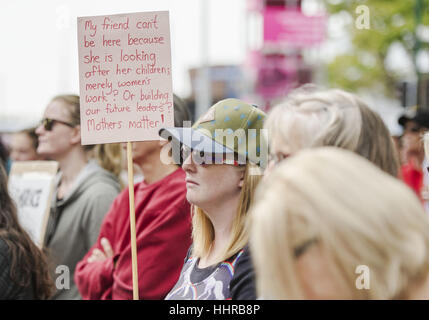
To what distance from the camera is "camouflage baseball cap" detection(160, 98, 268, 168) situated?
7.80 ft

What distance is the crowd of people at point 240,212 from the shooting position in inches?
47.6

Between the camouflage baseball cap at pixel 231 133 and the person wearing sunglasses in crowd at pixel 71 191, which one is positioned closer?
the camouflage baseball cap at pixel 231 133

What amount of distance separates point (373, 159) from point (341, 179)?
2.27 ft

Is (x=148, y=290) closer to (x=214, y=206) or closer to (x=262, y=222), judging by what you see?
(x=214, y=206)

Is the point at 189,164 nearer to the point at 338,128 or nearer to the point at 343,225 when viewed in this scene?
the point at 338,128

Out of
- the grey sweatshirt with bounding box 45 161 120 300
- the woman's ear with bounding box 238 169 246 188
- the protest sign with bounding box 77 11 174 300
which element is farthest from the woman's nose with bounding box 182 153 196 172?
the grey sweatshirt with bounding box 45 161 120 300

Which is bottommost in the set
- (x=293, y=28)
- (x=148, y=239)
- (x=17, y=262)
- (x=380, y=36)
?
(x=17, y=262)

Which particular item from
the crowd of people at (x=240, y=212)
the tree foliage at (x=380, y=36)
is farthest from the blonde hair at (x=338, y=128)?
the tree foliage at (x=380, y=36)

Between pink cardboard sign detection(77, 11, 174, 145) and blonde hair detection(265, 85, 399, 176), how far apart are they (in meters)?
0.84

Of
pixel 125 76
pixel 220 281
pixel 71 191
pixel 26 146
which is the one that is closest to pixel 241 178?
pixel 220 281

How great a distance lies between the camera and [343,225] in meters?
1.19

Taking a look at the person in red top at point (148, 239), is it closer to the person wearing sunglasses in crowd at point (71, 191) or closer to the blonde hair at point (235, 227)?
the person wearing sunglasses in crowd at point (71, 191)

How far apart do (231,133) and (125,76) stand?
1.89 feet
